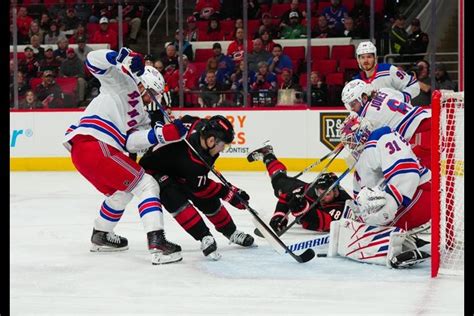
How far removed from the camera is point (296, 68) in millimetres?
9297

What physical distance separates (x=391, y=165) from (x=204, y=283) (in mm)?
1014

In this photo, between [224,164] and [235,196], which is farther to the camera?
[224,164]

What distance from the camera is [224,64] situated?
9484mm

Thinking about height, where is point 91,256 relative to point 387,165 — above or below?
below

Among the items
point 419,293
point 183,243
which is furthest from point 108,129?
point 419,293

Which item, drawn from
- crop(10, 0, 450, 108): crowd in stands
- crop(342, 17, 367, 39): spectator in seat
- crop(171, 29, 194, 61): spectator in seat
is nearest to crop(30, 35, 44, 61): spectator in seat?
crop(10, 0, 450, 108): crowd in stands

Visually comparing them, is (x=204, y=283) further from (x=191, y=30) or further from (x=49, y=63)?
(x=49, y=63)

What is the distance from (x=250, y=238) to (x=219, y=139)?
1.95ft

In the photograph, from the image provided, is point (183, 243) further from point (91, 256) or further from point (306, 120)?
point (306, 120)

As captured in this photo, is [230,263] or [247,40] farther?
[247,40]

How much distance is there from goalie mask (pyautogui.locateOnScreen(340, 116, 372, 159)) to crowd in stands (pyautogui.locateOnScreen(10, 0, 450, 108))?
452 cm

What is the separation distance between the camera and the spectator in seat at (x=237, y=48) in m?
9.43

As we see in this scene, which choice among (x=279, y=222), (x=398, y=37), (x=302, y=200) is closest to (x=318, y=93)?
(x=398, y=37)

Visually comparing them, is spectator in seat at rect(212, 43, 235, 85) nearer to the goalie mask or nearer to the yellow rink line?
the yellow rink line
